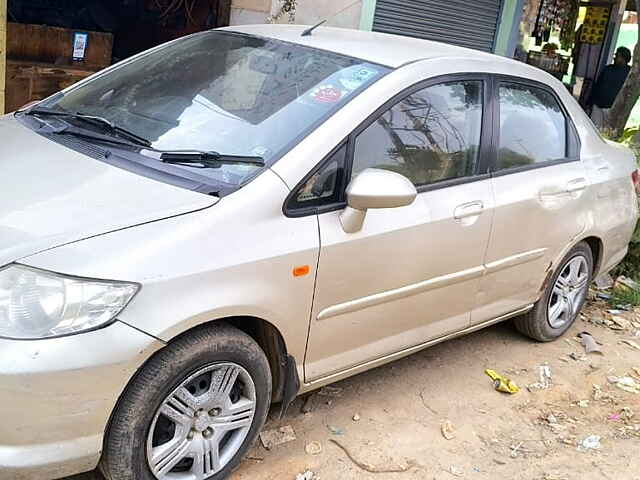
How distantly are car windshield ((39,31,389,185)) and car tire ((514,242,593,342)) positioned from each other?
6.48 feet

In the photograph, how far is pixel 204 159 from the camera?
117 inches

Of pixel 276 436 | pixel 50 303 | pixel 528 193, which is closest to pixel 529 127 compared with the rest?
pixel 528 193

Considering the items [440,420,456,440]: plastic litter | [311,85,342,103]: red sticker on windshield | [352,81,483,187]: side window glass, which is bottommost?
[440,420,456,440]: plastic litter

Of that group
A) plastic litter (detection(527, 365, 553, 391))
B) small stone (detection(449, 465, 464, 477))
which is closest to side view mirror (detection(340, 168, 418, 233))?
small stone (detection(449, 465, 464, 477))

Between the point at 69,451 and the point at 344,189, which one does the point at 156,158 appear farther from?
the point at 69,451

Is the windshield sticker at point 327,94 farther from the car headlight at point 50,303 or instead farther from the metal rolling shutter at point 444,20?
the metal rolling shutter at point 444,20

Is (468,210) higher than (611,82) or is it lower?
lower

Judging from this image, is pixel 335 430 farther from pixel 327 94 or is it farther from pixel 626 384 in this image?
pixel 626 384

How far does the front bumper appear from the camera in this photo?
7.45ft

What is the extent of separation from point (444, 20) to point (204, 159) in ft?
23.2

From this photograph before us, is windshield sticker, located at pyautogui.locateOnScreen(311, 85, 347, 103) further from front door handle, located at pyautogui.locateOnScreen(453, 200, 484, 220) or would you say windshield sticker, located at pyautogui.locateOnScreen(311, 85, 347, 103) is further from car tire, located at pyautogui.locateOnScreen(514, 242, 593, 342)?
car tire, located at pyautogui.locateOnScreen(514, 242, 593, 342)

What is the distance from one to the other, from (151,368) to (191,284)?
31cm

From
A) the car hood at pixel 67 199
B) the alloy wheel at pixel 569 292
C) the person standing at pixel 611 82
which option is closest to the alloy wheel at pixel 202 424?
the car hood at pixel 67 199

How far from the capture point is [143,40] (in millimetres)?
8883
